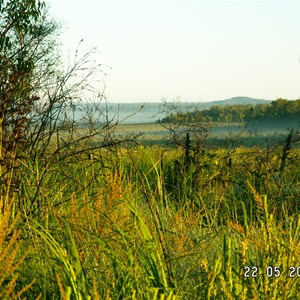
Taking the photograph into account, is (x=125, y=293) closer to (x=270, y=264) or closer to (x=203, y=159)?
(x=270, y=264)

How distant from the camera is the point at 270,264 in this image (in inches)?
110

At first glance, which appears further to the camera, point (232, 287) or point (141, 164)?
point (141, 164)

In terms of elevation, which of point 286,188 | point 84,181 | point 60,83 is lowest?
point 286,188

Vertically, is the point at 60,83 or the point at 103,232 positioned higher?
the point at 60,83

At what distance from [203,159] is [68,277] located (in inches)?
183

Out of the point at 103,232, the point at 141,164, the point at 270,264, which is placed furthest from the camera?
the point at 141,164

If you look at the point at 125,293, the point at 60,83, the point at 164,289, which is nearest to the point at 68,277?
the point at 125,293

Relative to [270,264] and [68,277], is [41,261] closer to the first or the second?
[68,277]

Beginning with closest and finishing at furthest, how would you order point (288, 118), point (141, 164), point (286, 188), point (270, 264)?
point (270, 264)
point (286, 188)
point (141, 164)
point (288, 118)

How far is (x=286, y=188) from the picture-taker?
7582 millimetres

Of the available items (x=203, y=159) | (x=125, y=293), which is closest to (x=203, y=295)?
(x=125, y=293)
